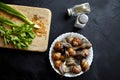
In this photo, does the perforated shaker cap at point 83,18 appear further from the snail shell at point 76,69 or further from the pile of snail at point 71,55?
the snail shell at point 76,69

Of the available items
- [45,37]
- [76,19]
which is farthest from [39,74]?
[76,19]

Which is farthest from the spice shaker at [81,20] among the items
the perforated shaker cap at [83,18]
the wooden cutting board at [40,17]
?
the wooden cutting board at [40,17]

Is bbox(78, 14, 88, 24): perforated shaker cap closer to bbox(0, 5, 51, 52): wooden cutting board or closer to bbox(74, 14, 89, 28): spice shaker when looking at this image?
bbox(74, 14, 89, 28): spice shaker

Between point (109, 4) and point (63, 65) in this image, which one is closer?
point (63, 65)

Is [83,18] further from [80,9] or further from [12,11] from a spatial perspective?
[12,11]

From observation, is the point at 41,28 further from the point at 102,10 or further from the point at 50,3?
the point at 102,10

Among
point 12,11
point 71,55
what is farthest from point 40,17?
point 71,55

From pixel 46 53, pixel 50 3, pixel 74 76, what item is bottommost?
pixel 74 76
